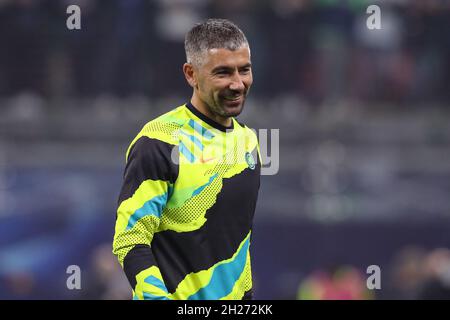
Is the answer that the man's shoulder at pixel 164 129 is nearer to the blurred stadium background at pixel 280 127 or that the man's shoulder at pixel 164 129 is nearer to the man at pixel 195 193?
the man at pixel 195 193

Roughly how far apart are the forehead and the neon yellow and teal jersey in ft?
0.89

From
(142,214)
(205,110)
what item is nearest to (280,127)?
(205,110)

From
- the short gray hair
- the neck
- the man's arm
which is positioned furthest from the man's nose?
the man's arm

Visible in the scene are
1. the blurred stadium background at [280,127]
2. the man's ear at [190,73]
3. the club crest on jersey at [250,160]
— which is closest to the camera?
the man's ear at [190,73]

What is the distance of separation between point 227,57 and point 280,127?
22.1ft

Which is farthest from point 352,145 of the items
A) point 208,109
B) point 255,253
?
point 208,109

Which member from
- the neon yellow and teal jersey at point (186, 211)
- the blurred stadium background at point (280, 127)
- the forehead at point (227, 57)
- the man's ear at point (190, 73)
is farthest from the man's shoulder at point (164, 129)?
the blurred stadium background at point (280, 127)

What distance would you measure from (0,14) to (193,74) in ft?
24.0

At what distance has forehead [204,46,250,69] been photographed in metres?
4.00

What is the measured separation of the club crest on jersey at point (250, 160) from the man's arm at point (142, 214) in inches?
19.0

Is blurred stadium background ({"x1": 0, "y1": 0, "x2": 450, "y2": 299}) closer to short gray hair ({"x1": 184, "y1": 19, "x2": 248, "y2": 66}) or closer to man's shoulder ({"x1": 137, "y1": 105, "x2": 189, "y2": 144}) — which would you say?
man's shoulder ({"x1": 137, "y1": 105, "x2": 189, "y2": 144})

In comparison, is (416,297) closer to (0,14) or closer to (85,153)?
(85,153)

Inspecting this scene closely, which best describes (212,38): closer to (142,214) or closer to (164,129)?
(164,129)

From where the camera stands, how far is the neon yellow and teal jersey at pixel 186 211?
388 centimetres
